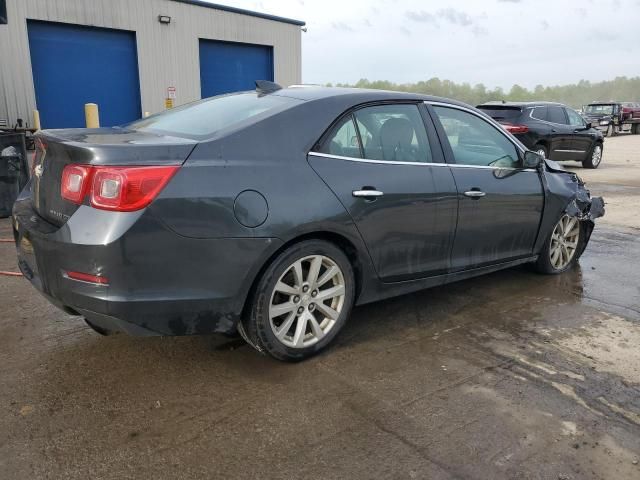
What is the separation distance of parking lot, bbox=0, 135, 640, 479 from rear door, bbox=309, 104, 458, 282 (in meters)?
0.55

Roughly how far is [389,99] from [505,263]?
1.69 metres

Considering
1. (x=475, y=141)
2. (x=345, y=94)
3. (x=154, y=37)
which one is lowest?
(x=475, y=141)

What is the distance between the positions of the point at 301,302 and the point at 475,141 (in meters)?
1.98

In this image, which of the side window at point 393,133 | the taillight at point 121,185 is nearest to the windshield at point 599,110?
the side window at point 393,133

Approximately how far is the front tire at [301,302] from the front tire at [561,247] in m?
2.33

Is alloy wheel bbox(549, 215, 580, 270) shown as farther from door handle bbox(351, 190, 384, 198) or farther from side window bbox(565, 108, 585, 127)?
side window bbox(565, 108, 585, 127)

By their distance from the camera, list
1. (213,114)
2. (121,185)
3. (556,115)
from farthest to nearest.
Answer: (556,115) → (213,114) → (121,185)

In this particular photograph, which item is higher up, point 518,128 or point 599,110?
point 599,110

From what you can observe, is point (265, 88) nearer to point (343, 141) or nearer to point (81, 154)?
point (343, 141)

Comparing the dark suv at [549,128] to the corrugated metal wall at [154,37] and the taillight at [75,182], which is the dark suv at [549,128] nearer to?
the corrugated metal wall at [154,37]

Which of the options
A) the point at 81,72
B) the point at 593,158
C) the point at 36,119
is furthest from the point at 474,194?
the point at 593,158

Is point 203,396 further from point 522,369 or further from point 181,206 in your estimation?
point 522,369

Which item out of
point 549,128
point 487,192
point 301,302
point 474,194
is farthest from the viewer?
point 549,128

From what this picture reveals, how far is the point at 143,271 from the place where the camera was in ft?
8.47
